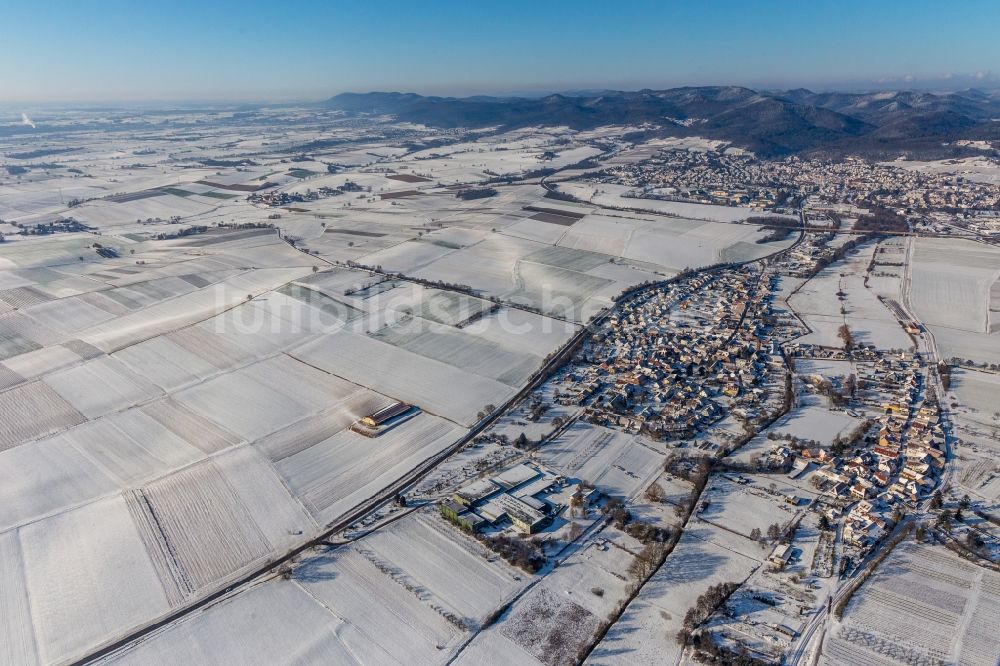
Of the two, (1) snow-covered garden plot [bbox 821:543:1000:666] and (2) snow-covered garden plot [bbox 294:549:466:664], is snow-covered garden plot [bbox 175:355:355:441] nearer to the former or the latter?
(2) snow-covered garden plot [bbox 294:549:466:664]

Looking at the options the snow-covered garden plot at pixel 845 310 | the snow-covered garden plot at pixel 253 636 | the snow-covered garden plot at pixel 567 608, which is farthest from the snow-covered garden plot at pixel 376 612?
the snow-covered garden plot at pixel 845 310

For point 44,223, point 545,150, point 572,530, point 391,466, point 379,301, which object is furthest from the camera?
point 545,150

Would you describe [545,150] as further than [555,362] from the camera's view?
Yes

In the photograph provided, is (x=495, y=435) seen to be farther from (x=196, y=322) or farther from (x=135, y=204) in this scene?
(x=135, y=204)

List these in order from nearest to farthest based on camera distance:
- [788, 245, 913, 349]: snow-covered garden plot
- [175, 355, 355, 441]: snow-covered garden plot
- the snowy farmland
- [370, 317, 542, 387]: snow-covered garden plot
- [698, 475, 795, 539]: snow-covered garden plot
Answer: [698, 475, 795, 539]: snow-covered garden plot → [175, 355, 355, 441]: snow-covered garden plot → [370, 317, 542, 387]: snow-covered garden plot → the snowy farmland → [788, 245, 913, 349]: snow-covered garden plot

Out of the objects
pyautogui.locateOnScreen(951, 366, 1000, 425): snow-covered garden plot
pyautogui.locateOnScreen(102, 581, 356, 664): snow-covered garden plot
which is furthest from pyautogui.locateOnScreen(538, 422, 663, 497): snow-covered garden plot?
pyautogui.locateOnScreen(951, 366, 1000, 425): snow-covered garden plot

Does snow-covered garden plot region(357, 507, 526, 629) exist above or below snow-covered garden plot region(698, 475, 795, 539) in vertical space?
below

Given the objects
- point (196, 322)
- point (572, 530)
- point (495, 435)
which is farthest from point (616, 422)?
point (196, 322)
